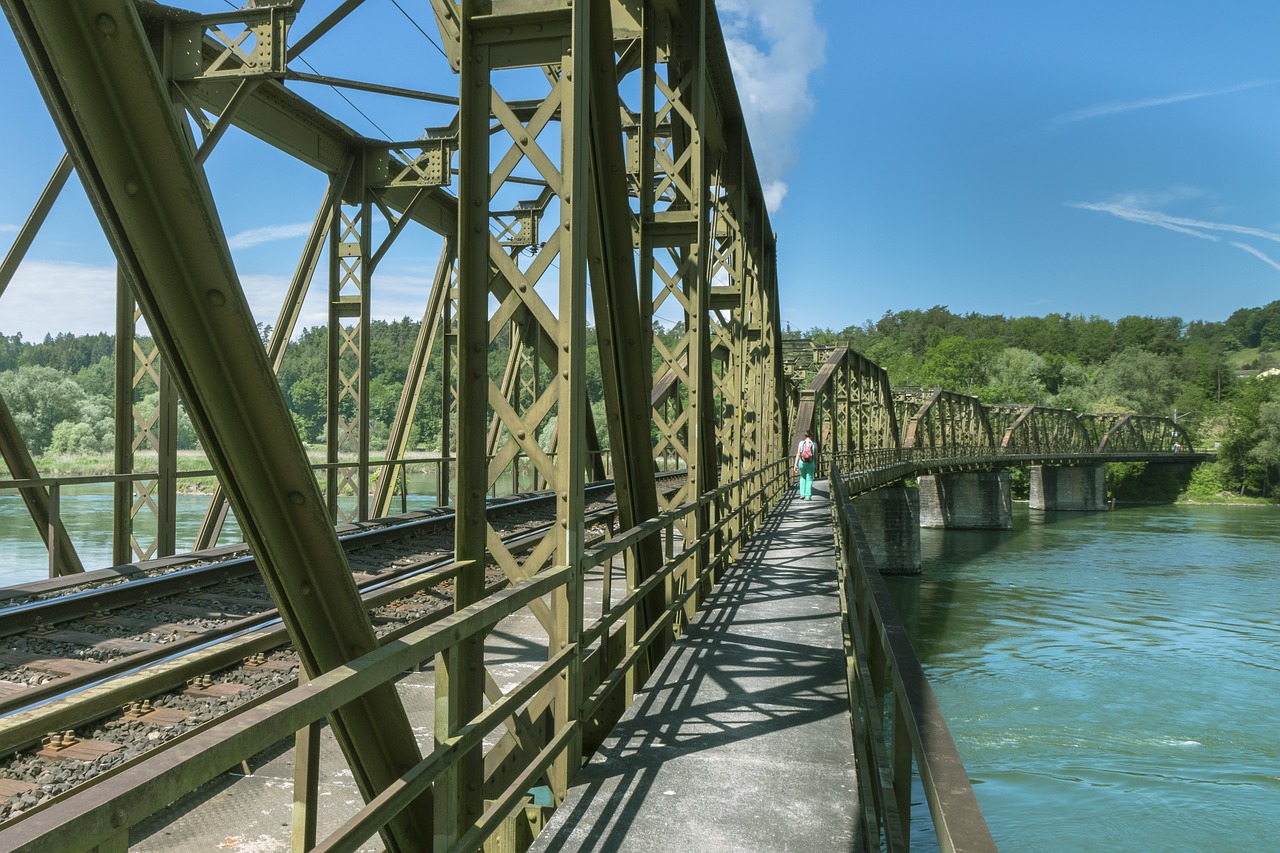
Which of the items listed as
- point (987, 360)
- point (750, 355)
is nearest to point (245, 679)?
point (750, 355)

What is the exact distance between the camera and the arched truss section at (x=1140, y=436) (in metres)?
99.0

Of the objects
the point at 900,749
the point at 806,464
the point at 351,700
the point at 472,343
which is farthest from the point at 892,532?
the point at 351,700

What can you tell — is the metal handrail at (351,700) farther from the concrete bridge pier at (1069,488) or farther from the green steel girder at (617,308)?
the concrete bridge pier at (1069,488)

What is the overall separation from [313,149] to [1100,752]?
56.5 feet

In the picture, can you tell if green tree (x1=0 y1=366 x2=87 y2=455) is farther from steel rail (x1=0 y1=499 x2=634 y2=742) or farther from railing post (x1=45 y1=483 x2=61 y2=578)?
steel rail (x1=0 y1=499 x2=634 y2=742)

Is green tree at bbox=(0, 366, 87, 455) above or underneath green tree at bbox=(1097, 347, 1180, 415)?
underneath

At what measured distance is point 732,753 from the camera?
504 centimetres

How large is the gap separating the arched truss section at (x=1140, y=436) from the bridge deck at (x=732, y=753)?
98595 millimetres

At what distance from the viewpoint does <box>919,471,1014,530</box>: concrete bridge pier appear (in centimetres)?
6359

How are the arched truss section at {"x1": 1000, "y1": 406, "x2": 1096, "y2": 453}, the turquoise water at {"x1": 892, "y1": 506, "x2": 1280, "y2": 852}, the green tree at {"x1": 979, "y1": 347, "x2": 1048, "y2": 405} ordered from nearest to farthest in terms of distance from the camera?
the turquoise water at {"x1": 892, "y1": 506, "x2": 1280, "y2": 852} → the arched truss section at {"x1": 1000, "y1": 406, "x2": 1096, "y2": 453} → the green tree at {"x1": 979, "y1": 347, "x2": 1048, "y2": 405}

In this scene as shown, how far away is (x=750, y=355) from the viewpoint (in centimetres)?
1867

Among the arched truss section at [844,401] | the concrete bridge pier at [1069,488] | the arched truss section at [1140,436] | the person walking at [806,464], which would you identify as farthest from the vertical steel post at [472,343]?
the arched truss section at [1140,436]

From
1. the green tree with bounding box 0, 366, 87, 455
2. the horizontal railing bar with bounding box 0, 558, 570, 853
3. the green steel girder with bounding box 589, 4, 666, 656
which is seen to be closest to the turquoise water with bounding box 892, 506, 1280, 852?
the green steel girder with bounding box 589, 4, 666, 656

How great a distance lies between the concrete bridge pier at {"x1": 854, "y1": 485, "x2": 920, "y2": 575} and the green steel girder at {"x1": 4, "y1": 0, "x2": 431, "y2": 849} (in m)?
38.9
